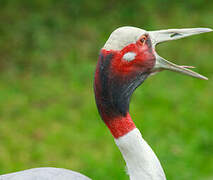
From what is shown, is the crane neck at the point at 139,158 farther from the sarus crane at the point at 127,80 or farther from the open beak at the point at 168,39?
the open beak at the point at 168,39

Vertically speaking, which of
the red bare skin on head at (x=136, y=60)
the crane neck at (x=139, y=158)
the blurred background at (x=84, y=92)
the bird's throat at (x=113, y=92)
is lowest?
the blurred background at (x=84, y=92)

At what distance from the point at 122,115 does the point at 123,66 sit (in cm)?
26

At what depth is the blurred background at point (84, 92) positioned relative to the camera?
14.1 feet

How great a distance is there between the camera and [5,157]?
4.33 metres

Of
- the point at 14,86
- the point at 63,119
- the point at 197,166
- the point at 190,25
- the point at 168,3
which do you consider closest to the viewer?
the point at 197,166

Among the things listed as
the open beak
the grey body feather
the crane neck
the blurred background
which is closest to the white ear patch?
the open beak

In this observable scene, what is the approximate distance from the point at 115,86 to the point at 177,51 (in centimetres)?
396

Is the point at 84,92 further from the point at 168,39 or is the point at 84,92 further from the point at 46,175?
the point at 168,39

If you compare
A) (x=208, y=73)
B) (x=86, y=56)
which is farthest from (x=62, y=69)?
(x=208, y=73)

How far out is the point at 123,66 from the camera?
2.16 m

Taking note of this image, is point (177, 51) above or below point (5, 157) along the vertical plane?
above

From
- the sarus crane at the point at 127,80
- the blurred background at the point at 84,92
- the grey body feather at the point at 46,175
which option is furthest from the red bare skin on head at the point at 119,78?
the blurred background at the point at 84,92

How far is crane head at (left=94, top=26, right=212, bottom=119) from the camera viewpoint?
2133 millimetres

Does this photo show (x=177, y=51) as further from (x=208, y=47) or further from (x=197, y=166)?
(x=197, y=166)
